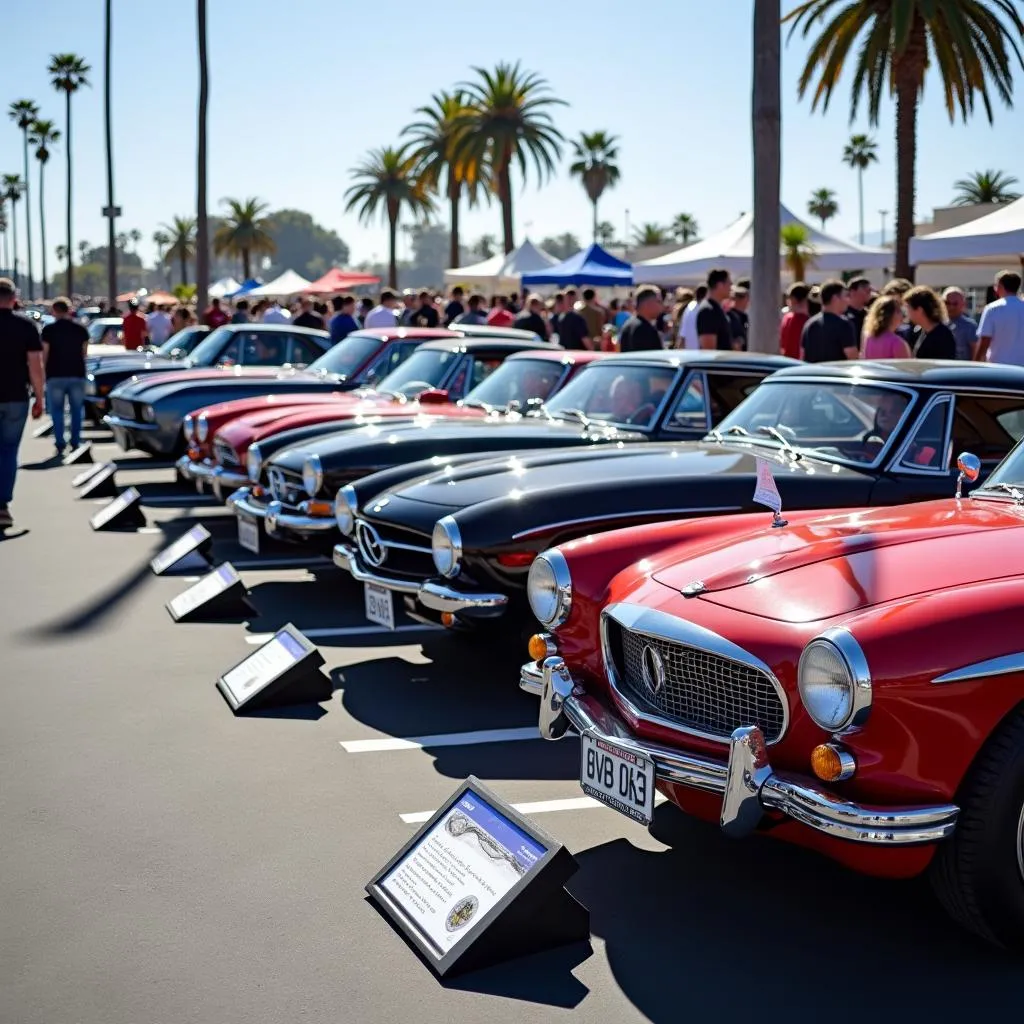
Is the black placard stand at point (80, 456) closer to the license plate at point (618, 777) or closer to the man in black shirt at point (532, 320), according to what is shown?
the man in black shirt at point (532, 320)

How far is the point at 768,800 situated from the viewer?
134 inches

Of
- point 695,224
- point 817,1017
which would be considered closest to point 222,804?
point 817,1017

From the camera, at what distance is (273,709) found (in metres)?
5.92

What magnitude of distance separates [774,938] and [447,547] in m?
2.56

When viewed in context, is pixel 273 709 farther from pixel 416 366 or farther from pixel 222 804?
pixel 416 366

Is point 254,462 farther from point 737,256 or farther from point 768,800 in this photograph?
point 737,256

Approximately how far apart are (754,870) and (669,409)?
12.4 ft

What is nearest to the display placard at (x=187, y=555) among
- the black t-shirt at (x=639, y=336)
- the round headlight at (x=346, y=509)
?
the round headlight at (x=346, y=509)

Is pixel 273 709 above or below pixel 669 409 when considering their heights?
below

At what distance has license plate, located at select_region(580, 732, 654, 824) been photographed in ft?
12.3

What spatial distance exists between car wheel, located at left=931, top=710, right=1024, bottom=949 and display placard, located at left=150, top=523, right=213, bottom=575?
6.65 metres

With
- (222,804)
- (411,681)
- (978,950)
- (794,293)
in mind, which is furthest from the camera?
(794,293)

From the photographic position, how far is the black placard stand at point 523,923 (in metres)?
3.46

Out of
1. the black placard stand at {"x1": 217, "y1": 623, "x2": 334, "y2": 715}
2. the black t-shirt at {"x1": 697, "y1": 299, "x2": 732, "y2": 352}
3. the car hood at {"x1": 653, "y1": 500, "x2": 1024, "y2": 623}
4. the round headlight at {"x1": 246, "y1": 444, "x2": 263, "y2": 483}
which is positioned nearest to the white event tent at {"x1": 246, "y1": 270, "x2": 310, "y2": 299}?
the black t-shirt at {"x1": 697, "y1": 299, "x2": 732, "y2": 352}
